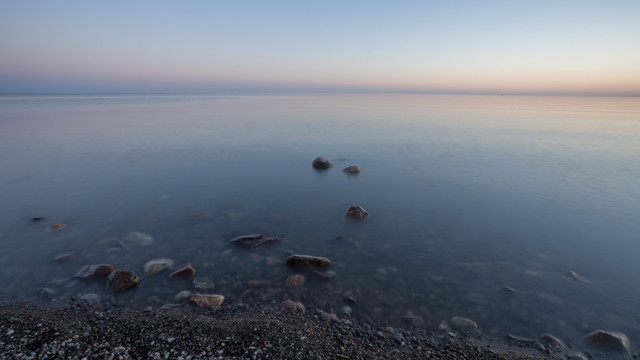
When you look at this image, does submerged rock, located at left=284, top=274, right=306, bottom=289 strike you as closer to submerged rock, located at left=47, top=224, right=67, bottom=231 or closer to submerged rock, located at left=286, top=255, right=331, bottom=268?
submerged rock, located at left=286, top=255, right=331, bottom=268

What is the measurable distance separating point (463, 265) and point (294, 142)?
18.0 m

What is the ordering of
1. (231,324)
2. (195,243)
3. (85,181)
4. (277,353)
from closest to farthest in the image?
(277,353) → (231,324) → (195,243) → (85,181)

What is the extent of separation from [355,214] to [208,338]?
6.19 metres

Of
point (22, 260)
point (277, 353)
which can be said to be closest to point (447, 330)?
point (277, 353)

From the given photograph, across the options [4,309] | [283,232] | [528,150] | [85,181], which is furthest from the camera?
[528,150]

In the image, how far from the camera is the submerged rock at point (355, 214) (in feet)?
32.6

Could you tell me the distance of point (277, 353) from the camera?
14.0 ft

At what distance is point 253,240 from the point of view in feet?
27.2

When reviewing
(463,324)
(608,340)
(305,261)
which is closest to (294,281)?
(305,261)

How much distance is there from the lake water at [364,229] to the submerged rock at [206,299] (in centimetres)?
31

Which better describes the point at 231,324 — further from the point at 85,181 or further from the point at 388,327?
the point at 85,181

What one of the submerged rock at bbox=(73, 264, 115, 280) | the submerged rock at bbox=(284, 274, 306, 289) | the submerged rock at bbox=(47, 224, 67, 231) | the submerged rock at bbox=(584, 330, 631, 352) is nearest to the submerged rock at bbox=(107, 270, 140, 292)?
the submerged rock at bbox=(73, 264, 115, 280)

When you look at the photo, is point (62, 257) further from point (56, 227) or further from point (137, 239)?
point (56, 227)

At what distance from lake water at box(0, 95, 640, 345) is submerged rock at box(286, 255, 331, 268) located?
248 millimetres
